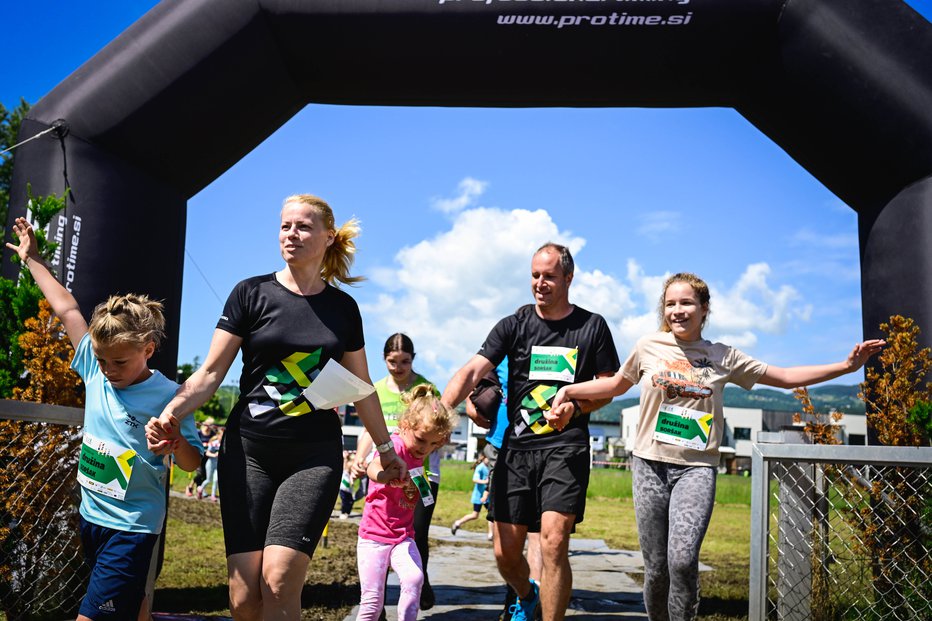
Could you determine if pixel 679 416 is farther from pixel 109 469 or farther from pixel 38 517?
pixel 38 517

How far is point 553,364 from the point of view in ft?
15.8

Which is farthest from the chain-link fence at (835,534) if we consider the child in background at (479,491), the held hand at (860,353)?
the child in background at (479,491)

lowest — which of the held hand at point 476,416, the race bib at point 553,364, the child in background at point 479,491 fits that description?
the child in background at point 479,491

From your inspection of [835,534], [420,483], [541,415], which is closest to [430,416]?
[420,483]

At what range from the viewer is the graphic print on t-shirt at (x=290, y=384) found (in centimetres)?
343

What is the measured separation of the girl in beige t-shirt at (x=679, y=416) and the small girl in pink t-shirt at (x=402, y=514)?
0.68 meters

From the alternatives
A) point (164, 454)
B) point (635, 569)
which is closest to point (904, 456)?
point (164, 454)

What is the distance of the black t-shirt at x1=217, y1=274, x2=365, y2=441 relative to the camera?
3.42m

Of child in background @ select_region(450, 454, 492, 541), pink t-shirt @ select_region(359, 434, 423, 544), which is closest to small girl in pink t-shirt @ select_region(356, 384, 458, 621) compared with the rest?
pink t-shirt @ select_region(359, 434, 423, 544)

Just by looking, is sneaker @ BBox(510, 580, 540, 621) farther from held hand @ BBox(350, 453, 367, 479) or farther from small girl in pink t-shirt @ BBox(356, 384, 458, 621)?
held hand @ BBox(350, 453, 367, 479)

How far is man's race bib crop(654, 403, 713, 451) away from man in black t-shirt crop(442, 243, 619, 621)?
449 mm

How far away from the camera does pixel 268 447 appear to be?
341 cm

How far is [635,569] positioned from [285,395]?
7.32m

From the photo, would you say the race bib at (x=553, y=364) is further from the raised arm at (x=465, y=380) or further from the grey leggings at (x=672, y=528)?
the grey leggings at (x=672, y=528)
